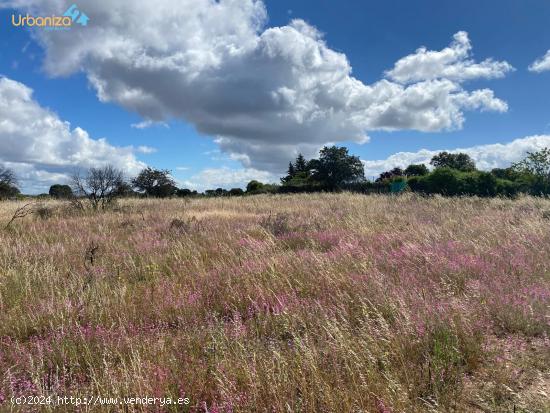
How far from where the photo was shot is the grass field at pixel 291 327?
8.77 feet

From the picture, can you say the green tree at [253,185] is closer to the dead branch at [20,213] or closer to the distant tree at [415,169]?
the distant tree at [415,169]

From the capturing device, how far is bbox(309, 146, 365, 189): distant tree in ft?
161

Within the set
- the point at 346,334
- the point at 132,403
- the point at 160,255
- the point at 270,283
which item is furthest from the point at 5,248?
the point at 346,334

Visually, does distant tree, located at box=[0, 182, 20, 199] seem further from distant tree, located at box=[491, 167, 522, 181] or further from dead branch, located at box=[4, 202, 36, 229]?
distant tree, located at box=[491, 167, 522, 181]

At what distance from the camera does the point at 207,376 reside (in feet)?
9.52

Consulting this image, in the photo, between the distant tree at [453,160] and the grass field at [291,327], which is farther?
the distant tree at [453,160]

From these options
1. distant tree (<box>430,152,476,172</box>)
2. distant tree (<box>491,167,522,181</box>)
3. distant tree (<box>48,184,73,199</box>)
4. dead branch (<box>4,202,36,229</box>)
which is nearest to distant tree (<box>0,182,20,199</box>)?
distant tree (<box>48,184,73,199</box>)

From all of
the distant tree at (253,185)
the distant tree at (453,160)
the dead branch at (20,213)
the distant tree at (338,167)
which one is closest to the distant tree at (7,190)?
the dead branch at (20,213)

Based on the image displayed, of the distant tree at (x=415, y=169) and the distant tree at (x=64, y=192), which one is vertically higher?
the distant tree at (x=415, y=169)

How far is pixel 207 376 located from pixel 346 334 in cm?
127

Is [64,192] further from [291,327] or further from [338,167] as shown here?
[338,167]

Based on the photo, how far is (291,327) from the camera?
3.56m

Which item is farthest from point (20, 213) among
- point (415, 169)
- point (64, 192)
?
point (415, 169)

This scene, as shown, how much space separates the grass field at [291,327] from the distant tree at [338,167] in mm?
42387
